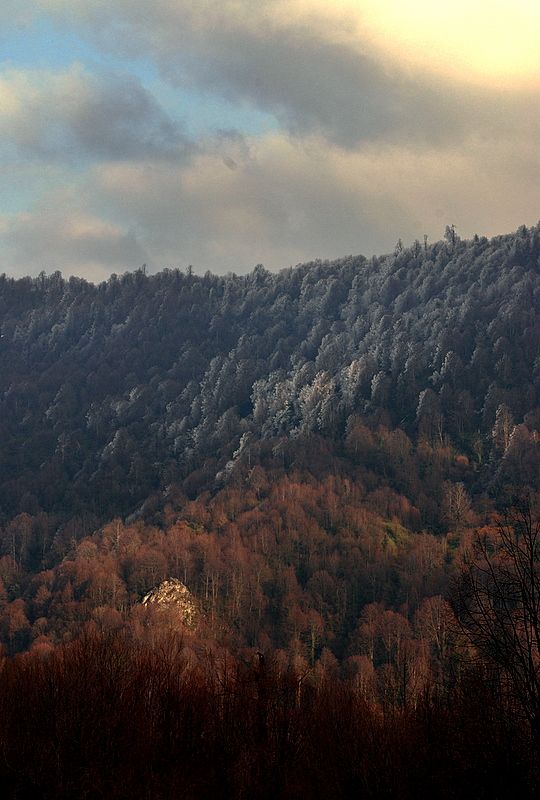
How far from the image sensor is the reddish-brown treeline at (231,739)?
45.2m

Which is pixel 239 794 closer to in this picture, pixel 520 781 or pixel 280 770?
pixel 280 770

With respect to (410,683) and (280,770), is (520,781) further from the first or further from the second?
(410,683)

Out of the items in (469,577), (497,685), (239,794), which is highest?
(469,577)

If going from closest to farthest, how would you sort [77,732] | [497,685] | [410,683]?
[497,685] < [77,732] < [410,683]

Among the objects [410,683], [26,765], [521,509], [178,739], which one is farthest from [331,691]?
[410,683]

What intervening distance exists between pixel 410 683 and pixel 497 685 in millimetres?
112845

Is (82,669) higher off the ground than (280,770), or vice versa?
(82,669)

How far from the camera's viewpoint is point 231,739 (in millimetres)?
63188

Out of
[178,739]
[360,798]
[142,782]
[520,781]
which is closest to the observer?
[520,781]

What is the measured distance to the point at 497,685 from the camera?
4559cm

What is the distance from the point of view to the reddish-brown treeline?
4519cm

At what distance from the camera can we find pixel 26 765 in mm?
54875

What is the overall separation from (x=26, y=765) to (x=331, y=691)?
1205 inches

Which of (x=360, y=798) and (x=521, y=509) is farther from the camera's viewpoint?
(x=360, y=798)
